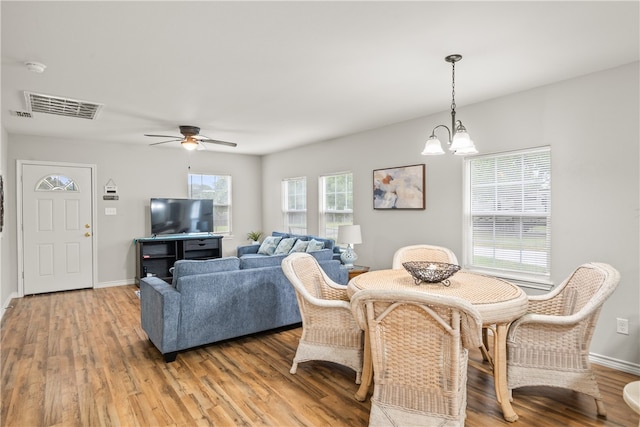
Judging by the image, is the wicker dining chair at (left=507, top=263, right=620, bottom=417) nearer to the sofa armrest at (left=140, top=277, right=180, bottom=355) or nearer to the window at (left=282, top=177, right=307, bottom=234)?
the sofa armrest at (left=140, top=277, right=180, bottom=355)

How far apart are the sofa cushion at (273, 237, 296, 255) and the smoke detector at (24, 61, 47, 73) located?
13.0ft

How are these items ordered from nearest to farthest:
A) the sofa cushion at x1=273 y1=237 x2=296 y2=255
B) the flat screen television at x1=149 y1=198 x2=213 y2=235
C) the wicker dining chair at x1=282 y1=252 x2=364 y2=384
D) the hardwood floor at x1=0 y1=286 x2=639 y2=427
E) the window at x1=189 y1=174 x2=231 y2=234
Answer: the hardwood floor at x1=0 y1=286 x2=639 y2=427, the wicker dining chair at x1=282 y1=252 x2=364 y2=384, the sofa cushion at x1=273 y1=237 x2=296 y2=255, the flat screen television at x1=149 y1=198 x2=213 y2=235, the window at x1=189 y1=174 x2=231 y2=234

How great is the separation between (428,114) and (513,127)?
1.06 m

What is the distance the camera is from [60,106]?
13.1 feet

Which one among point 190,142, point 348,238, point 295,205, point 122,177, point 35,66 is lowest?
point 348,238

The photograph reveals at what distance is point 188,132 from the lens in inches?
191

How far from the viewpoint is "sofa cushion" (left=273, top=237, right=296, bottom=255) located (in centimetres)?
607

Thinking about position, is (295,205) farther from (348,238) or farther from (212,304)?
(212,304)

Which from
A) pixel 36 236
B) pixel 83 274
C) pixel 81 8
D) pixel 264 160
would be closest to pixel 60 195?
pixel 36 236

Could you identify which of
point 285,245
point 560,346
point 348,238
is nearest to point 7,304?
point 285,245

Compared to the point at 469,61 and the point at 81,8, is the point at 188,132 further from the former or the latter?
the point at 469,61

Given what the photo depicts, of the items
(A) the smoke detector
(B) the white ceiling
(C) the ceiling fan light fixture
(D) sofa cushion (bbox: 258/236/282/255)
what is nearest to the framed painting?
(B) the white ceiling

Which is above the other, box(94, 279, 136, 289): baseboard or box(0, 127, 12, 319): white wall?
box(0, 127, 12, 319): white wall

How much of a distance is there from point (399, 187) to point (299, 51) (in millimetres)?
2635
